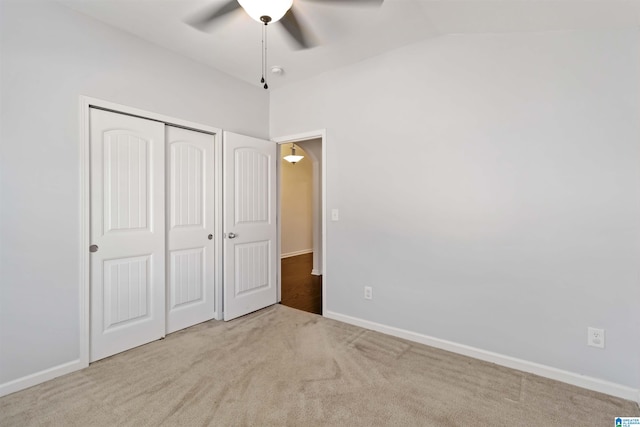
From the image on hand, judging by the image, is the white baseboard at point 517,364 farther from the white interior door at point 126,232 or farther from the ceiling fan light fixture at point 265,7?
the ceiling fan light fixture at point 265,7

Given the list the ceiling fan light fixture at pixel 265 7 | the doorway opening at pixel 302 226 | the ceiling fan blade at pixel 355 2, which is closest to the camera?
the ceiling fan light fixture at pixel 265 7

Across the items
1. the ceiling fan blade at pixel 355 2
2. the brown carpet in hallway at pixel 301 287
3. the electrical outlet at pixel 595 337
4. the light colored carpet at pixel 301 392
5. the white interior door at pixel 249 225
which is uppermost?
the ceiling fan blade at pixel 355 2

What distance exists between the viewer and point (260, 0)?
154 centimetres

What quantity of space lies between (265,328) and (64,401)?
1.52 m

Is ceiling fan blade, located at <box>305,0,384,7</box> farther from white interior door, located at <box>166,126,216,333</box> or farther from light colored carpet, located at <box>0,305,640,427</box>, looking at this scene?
light colored carpet, located at <box>0,305,640,427</box>

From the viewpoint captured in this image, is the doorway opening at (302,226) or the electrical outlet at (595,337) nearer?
the electrical outlet at (595,337)

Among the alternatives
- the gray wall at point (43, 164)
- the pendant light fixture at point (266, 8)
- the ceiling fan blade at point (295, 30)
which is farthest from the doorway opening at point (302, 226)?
the gray wall at point (43, 164)

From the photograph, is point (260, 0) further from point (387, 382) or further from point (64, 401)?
point (64, 401)

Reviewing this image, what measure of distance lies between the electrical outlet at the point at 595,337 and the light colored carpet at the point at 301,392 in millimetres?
313

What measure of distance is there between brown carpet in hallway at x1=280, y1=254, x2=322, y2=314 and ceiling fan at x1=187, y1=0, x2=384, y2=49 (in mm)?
2791

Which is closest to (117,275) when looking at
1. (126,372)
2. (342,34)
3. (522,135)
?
(126,372)

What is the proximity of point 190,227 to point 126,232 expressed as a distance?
0.59 m

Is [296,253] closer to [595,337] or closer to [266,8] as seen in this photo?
[595,337]

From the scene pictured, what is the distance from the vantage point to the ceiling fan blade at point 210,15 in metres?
2.04
